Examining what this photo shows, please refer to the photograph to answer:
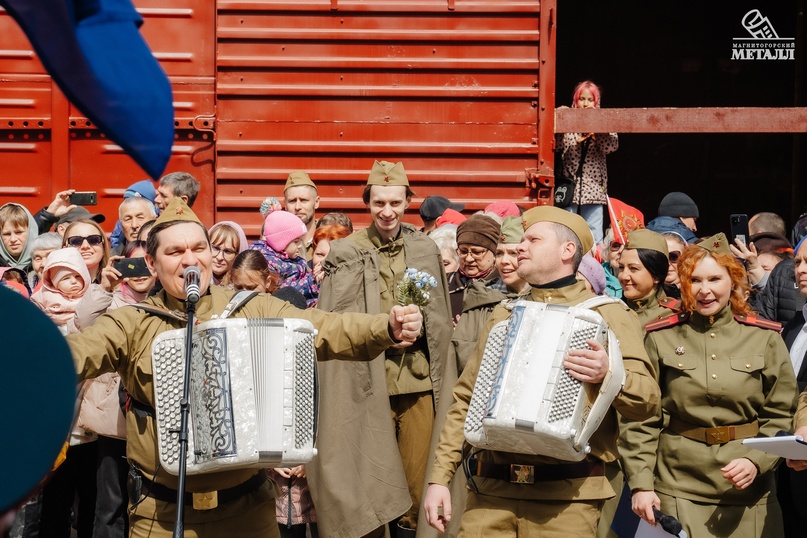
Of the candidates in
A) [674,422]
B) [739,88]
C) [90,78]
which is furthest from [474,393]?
[739,88]

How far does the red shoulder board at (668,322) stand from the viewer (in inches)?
203

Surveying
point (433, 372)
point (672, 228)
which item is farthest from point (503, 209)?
point (433, 372)

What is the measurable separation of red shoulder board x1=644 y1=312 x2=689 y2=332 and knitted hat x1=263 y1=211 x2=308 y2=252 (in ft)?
8.19

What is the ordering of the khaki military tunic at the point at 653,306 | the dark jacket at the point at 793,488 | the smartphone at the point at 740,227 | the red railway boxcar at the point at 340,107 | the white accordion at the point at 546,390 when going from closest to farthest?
the white accordion at the point at 546,390 < the dark jacket at the point at 793,488 < the khaki military tunic at the point at 653,306 < the smartphone at the point at 740,227 < the red railway boxcar at the point at 340,107

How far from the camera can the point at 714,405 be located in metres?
4.98

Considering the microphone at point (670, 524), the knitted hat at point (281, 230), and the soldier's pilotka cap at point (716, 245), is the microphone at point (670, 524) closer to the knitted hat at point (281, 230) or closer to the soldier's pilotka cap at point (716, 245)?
the soldier's pilotka cap at point (716, 245)

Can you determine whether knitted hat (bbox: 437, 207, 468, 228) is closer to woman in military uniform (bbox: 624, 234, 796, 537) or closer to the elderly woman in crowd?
the elderly woman in crowd

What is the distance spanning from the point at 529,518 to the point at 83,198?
17.1 ft

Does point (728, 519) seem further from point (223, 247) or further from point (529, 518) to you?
point (223, 247)

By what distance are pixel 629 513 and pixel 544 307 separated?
1.79 meters

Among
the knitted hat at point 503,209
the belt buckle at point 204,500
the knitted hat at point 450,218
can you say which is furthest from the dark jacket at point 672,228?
the belt buckle at point 204,500

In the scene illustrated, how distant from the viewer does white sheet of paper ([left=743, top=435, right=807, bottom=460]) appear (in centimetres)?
434

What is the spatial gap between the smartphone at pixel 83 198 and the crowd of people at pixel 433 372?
0.93 meters

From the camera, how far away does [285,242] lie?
269 inches
